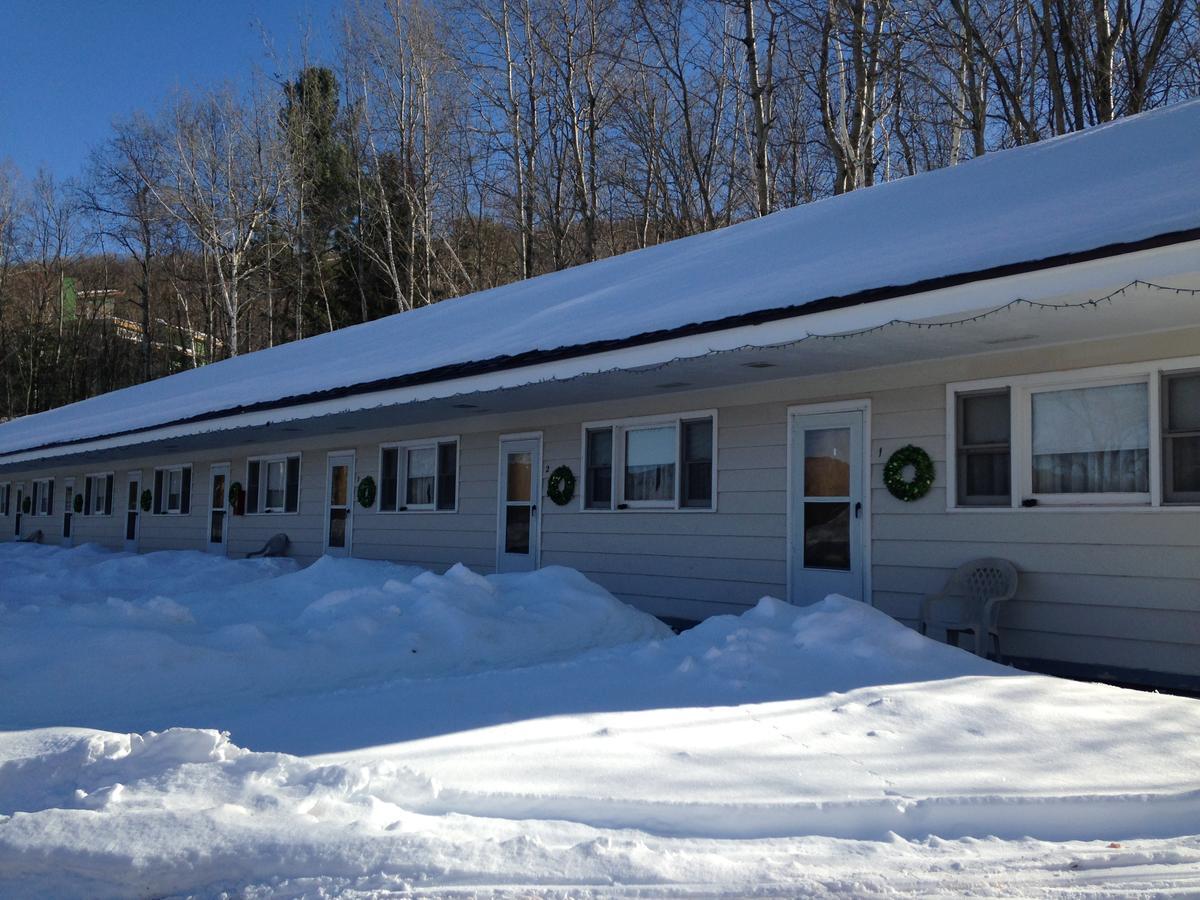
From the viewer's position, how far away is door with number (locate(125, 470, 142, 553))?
822 inches

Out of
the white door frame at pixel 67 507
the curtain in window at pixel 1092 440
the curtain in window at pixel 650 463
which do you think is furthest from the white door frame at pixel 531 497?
the white door frame at pixel 67 507

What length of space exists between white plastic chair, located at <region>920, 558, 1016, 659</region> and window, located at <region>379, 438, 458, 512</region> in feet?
22.2

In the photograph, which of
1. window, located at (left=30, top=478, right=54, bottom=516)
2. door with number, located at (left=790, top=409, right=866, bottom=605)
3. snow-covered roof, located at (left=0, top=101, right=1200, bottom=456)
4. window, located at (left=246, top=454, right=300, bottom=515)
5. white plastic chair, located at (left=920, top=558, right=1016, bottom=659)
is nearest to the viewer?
snow-covered roof, located at (left=0, top=101, right=1200, bottom=456)

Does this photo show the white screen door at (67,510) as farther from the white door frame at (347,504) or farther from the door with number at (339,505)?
the door with number at (339,505)

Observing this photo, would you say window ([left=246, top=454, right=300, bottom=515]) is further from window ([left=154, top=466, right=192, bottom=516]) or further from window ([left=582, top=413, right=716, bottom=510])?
window ([left=582, top=413, right=716, bottom=510])

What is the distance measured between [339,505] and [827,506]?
865cm

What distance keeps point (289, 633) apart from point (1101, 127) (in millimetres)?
7810

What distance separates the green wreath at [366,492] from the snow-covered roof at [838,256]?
180 cm

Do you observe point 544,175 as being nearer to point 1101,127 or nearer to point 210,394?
point 210,394

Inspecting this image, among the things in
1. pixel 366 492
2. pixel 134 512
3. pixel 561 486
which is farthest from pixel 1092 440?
pixel 134 512

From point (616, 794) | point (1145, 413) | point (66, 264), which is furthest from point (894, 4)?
point (66, 264)

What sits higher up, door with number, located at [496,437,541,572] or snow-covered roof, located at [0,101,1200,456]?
snow-covered roof, located at [0,101,1200,456]

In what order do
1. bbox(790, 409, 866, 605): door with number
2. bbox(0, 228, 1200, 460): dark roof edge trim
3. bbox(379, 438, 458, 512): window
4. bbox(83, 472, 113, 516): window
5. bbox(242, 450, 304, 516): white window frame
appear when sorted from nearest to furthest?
bbox(0, 228, 1200, 460): dark roof edge trim, bbox(790, 409, 866, 605): door with number, bbox(379, 438, 458, 512): window, bbox(242, 450, 304, 516): white window frame, bbox(83, 472, 113, 516): window

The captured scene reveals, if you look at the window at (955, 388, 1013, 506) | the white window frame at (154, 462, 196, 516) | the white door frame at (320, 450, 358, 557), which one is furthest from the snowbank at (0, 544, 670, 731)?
the white window frame at (154, 462, 196, 516)
